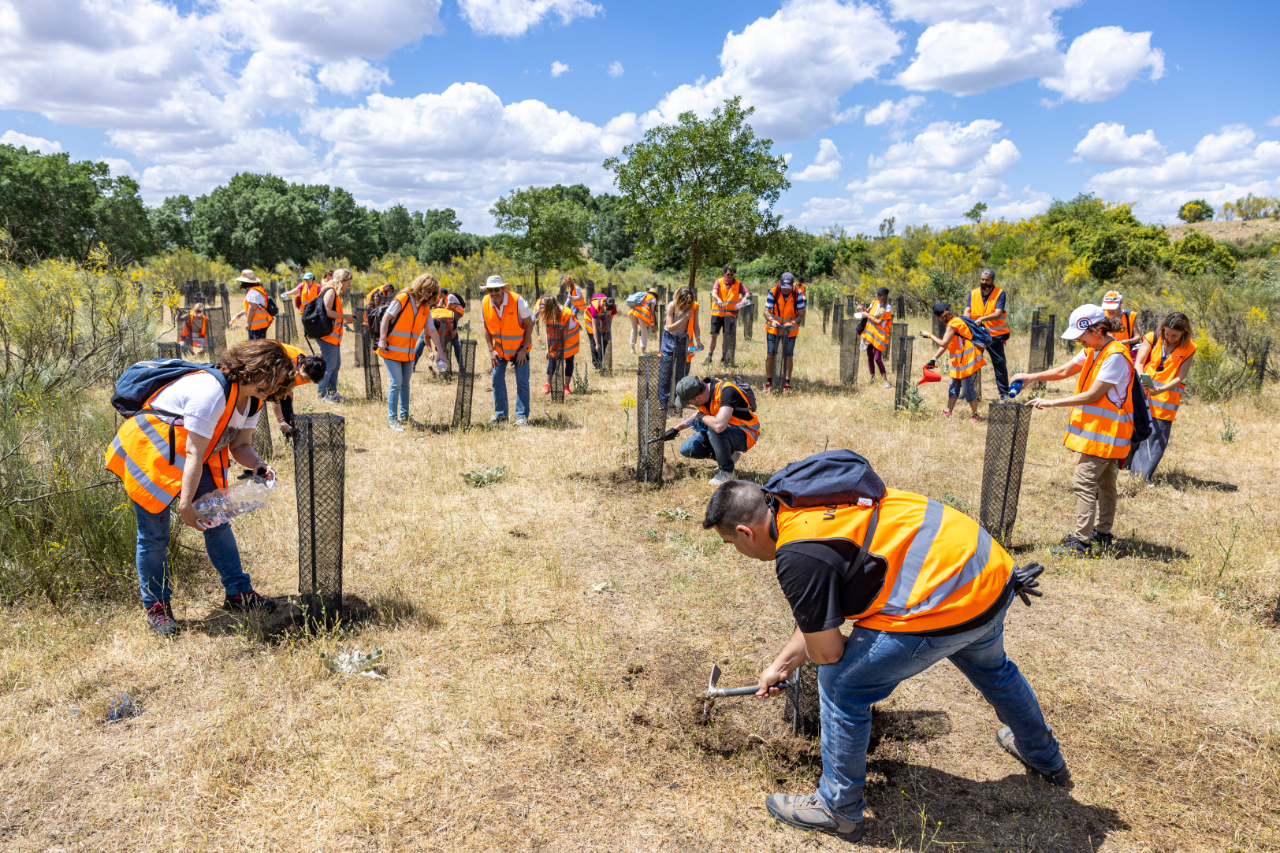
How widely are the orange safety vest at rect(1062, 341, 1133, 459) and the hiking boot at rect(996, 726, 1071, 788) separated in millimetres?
2505

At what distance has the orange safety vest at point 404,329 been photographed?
7.74m

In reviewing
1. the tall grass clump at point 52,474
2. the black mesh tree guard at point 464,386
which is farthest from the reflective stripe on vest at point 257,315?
the black mesh tree guard at point 464,386

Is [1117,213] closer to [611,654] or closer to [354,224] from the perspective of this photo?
[611,654]

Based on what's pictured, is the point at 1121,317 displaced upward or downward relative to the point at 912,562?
upward

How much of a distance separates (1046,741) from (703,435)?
3808 mm

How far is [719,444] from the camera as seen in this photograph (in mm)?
6090

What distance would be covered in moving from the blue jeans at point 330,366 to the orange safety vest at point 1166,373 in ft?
29.6

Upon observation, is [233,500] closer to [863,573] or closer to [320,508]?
[320,508]

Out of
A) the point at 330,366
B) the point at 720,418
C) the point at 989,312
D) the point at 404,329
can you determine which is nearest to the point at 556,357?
the point at 404,329

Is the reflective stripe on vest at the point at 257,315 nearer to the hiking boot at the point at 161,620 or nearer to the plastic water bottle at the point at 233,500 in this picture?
the hiking boot at the point at 161,620

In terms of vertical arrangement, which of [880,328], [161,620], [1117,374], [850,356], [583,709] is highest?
[880,328]

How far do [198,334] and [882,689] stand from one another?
1289 centimetres

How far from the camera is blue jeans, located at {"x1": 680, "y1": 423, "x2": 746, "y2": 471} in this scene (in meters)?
6.07

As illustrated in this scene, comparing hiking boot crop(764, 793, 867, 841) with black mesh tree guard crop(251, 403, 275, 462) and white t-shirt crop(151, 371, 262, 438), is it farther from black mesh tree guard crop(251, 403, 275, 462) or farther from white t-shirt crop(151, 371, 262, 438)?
black mesh tree guard crop(251, 403, 275, 462)
